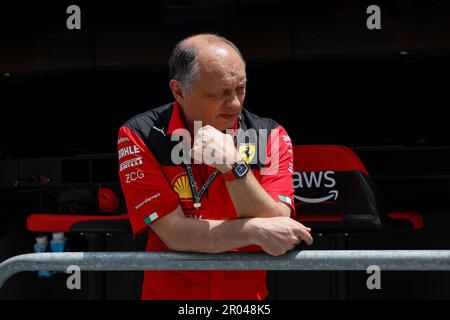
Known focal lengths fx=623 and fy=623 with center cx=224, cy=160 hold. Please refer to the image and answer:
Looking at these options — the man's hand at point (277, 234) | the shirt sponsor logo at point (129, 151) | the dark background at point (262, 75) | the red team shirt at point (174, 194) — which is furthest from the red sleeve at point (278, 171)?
the dark background at point (262, 75)

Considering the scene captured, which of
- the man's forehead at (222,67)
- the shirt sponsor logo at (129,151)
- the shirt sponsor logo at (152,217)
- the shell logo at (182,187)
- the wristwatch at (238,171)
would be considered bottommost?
the shirt sponsor logo at (152,217)

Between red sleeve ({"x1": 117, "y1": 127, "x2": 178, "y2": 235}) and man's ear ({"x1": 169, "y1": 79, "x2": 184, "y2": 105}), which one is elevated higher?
man's ear ({"x1": 169, "y1": 79, "x2": 184, "y2": 105})

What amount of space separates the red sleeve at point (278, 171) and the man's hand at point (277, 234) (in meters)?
0.13

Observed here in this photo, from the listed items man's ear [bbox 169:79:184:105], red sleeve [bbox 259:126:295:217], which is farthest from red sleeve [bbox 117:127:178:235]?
Answer: red sleeve [bbox 259:126:295:217]

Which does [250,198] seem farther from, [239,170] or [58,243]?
[58,243]

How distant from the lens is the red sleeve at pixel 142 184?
1.57 m

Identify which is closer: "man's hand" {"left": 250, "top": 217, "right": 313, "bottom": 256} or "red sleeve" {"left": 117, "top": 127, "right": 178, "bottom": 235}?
"man's hand" {"left": 250, "top": 217, "right": 313, "bottom": 256}

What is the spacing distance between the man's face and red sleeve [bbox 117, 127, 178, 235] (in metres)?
0.19

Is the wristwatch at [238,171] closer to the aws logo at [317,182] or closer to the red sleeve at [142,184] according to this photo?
the red sleeve at [142,184]

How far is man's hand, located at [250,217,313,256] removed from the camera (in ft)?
4.58

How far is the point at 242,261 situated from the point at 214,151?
11.2 inches

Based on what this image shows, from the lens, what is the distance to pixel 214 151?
4.81 ft

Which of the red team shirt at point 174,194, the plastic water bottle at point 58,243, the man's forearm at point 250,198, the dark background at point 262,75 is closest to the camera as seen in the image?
the man's forearm at point 250,198

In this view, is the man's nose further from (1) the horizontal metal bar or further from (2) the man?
(1) the horizontal metal bar
